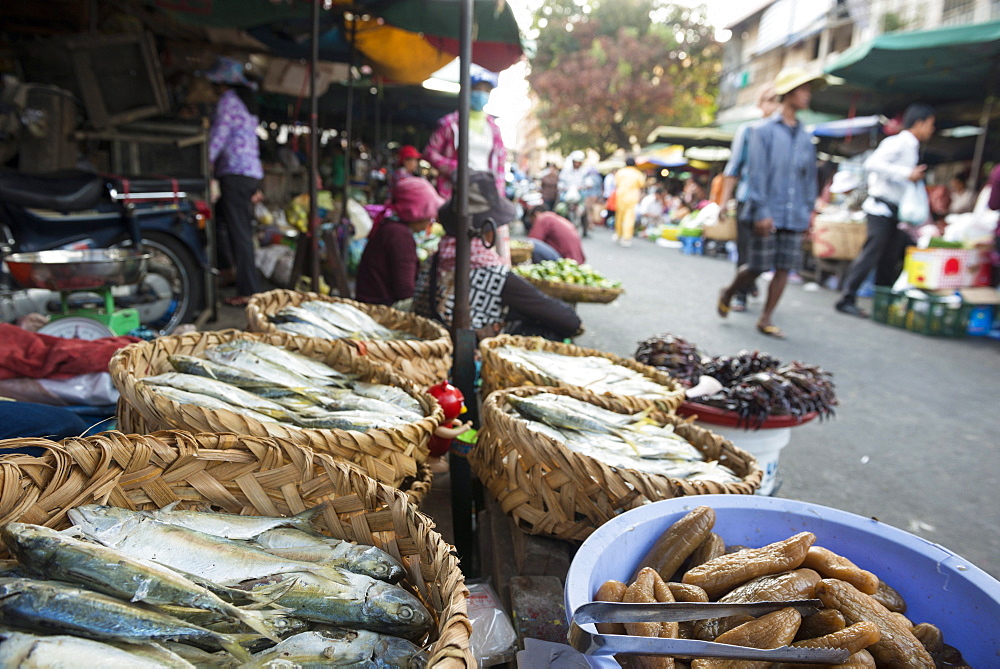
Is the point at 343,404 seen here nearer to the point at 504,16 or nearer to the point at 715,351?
the point at 504,16

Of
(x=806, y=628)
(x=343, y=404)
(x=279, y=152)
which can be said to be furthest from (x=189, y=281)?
(x=279, y=152)

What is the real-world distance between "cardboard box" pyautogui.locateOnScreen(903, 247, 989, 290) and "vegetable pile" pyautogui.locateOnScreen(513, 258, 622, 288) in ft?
17.2

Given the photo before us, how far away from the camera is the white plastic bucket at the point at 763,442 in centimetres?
284

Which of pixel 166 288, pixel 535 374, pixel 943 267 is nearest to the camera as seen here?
pixel 535 374

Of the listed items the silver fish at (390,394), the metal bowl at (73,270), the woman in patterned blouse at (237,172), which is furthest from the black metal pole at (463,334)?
the woman in patterned blouse at (237,172)

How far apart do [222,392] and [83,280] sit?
2376 mm

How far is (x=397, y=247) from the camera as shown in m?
4.48

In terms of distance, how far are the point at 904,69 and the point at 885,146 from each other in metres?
2.35

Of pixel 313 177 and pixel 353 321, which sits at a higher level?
pixel 313 177

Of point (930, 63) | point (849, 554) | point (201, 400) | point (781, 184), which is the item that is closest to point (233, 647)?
point (201, 400)

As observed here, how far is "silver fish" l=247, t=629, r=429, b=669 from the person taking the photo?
106cm

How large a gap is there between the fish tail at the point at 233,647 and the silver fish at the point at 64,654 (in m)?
0.07

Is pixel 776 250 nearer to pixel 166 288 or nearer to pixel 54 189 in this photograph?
pixel 166 288

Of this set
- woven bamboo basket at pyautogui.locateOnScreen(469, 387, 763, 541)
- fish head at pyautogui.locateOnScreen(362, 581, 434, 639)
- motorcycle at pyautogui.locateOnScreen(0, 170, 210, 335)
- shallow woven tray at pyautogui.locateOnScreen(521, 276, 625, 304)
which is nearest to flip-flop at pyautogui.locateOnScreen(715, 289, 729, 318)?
shallow woven tray at pyautogui.locateOnScreen(521, 276, 625, 304)
